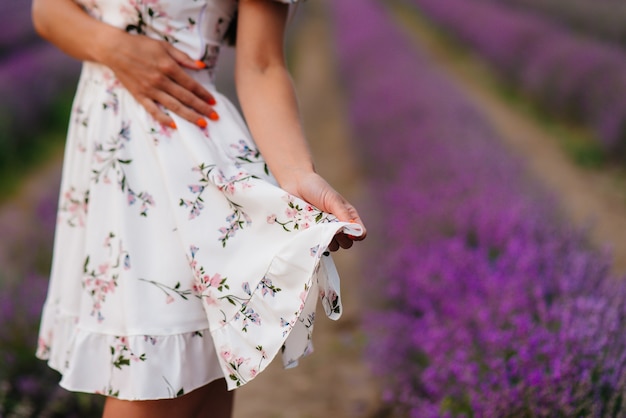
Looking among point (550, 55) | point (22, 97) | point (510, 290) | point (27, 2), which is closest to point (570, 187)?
point (550, 55)

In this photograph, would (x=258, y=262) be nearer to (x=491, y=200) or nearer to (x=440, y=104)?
(x=491, y=200)

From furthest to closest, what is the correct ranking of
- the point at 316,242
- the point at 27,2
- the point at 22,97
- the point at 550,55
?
the point at 27,2 < the point at 550,55 < the point at 22,97 < the point at 316,242

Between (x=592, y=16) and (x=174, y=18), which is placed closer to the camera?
(x=174, y=18)

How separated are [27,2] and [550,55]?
7.65 meters

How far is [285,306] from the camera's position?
46.3 inches

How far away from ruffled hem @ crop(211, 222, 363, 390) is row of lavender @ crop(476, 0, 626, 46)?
709 cm

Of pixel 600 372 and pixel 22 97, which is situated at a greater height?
pixel 600 372

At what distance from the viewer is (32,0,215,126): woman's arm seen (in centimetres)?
135

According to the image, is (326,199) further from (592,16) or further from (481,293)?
(592,16)

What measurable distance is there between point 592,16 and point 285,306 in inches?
333

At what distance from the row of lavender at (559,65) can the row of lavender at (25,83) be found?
4880 mm

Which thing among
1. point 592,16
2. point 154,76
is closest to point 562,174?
point 592,16

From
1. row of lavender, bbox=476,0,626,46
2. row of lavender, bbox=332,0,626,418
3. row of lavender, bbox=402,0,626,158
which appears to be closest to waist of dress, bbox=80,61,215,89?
row of lavender, bbox=332,0,626,418

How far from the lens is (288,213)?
123cm
